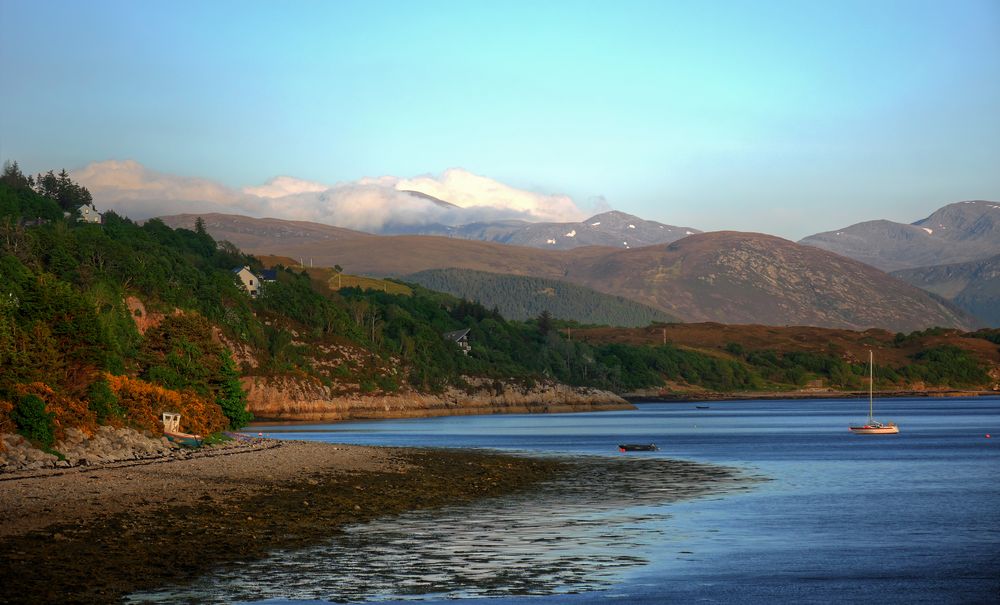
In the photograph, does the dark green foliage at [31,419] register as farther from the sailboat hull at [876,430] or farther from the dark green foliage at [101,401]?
the sailboat hull at [876,430]

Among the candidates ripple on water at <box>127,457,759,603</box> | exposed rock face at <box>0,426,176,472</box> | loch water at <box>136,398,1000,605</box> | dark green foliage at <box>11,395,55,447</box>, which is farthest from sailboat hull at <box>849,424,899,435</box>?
dark green foliage at <box>11,395,55,447</box>

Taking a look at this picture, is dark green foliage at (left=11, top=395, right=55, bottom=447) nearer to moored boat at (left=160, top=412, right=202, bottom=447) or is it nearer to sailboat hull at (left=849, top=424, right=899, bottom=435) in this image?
moored boat at (left=160, top=412, right=202, bottom=447)

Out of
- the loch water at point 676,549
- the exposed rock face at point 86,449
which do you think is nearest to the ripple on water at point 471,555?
the loch water at point 676,549

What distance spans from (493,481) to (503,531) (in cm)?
2070

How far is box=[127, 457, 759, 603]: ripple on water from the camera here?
105 feet

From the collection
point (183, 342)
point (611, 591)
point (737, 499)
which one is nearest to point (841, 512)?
point (737, 499)

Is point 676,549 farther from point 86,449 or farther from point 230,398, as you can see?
point 230,398

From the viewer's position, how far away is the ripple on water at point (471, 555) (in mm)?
31859

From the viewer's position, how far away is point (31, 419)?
60.4 meters

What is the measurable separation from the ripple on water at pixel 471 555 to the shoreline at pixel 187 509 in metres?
1.33

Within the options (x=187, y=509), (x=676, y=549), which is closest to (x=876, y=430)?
(x=676, y=549)

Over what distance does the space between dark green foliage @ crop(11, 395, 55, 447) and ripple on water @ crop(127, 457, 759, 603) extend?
22.5m

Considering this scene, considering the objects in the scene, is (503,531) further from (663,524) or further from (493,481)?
(493,481)

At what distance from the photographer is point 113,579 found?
3123cm
